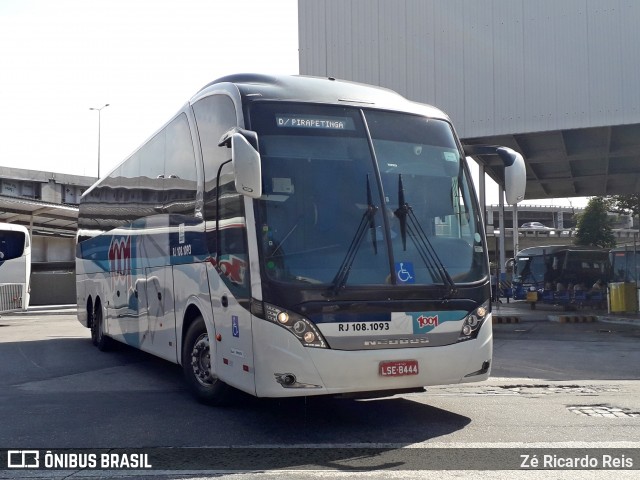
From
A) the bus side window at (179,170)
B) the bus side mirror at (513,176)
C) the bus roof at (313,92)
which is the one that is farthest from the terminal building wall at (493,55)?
the bus roof at (313,92)

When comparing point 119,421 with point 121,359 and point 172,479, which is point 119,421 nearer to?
point 172,479

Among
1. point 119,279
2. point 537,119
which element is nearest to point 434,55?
point 537,119

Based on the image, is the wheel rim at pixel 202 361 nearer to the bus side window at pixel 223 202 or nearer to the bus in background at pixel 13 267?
the bus side window at pixel 223 202

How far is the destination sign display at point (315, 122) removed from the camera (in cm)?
752

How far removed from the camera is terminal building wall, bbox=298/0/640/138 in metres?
21.7

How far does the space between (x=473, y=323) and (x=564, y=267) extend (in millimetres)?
31932

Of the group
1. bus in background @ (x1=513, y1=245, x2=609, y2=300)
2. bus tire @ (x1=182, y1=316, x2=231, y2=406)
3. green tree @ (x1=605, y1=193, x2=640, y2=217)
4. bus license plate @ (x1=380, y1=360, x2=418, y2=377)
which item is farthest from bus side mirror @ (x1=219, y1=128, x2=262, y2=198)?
green tree @ (x1=605, y1=193, x2=640, y2=217)

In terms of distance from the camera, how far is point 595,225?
178 ft

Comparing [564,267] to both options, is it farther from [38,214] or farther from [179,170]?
[179,170]

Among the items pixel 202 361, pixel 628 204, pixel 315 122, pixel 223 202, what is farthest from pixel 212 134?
pixel 628 204

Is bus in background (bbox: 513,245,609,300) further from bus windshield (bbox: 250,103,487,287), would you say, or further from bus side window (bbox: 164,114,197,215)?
bus windshield (bbox: 250,103,487,287)

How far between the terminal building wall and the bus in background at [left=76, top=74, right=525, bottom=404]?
14669 millimetres

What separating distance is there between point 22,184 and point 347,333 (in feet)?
229

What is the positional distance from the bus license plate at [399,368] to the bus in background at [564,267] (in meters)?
30.6
